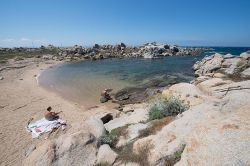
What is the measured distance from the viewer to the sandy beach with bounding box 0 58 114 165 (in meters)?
14.3

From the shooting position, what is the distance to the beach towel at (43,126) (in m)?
16.4

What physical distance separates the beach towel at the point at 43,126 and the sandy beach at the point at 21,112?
0.44 metres

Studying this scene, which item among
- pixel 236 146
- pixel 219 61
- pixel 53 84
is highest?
pixel 236 146

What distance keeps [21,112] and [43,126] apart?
534 cm

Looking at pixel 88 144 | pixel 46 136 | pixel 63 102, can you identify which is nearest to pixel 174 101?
pixel 88 144

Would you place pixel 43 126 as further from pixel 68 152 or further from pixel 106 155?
pixel 106 155

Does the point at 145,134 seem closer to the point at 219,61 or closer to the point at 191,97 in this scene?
the point at 191,97

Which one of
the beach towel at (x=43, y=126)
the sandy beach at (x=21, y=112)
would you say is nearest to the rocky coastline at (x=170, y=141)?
the sandy beach at (x=21, y=112)

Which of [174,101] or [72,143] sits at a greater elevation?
[174,101]

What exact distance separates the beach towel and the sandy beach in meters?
0.44

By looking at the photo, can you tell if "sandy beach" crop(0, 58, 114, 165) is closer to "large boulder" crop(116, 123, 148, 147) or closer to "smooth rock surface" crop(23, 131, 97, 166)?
"smooth rock surface" crop(23, 131, 97, 166)

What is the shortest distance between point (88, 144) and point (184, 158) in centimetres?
473

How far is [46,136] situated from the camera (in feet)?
52.5

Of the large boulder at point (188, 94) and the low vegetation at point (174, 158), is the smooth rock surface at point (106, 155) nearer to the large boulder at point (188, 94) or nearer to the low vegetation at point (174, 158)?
the low vegetation at point (174, 158)
